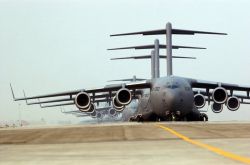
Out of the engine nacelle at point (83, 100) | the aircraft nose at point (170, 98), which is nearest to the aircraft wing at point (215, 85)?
the aircraft nose at point (170, 98)

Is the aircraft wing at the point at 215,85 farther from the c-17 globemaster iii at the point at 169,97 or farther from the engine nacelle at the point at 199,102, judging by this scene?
the engine nacelle at the point at 199,102

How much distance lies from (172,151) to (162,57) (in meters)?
44.0

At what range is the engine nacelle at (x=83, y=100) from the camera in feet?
114

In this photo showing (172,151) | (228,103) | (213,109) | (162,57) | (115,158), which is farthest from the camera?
(162,57)

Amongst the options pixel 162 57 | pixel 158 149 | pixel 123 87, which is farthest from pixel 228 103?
pixel 158 149

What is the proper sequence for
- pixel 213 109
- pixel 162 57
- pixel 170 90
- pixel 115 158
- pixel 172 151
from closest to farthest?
pixel 115 158 < pixel 172 151 < pixel 170 90 < pixel 213 109 < pixel 162 57

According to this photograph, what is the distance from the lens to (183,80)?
3456cm

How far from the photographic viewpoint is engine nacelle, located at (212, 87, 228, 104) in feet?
113

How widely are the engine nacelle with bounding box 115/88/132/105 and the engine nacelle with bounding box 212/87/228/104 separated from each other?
577 cm

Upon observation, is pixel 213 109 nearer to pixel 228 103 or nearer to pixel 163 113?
→ pixel 228 103

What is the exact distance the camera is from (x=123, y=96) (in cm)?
3469

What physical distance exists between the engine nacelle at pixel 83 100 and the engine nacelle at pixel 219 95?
8.60 m

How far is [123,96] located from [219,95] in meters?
6.54

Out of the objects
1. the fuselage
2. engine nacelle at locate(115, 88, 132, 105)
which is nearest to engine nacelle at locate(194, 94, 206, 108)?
the fuselage
